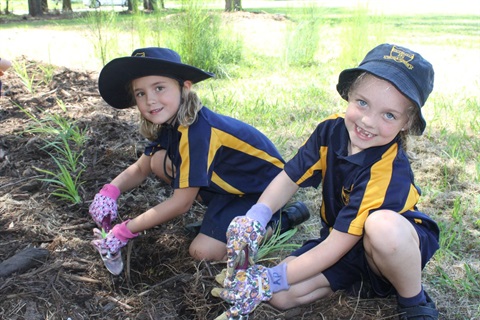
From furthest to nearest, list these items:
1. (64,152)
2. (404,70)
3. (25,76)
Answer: (25,76), (64,152), (404,70)

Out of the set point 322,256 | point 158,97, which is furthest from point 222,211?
point 322,256

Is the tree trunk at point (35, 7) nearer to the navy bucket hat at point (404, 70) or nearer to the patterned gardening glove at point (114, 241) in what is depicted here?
the patterned gardening glove at point (114, 241)

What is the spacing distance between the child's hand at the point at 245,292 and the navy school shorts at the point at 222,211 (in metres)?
0.55

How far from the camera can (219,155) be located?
2424 mm

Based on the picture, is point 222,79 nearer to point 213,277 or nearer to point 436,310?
point 213,277

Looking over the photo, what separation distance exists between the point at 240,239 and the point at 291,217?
73 centimetres

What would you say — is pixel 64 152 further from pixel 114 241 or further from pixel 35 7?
pixel 35 7

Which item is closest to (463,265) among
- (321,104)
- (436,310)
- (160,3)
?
(436,310)

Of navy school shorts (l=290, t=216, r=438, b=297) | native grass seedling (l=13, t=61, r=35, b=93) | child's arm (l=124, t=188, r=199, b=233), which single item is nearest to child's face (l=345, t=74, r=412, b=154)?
navy school shorts (l=290, t=216, r=438, b=297)

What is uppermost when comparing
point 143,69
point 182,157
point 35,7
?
point 35,7

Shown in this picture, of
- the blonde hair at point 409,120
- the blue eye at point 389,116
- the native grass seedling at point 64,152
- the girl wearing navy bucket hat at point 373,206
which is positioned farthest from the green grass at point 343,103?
the native grass seedling at point 64,152

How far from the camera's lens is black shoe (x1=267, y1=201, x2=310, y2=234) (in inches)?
101

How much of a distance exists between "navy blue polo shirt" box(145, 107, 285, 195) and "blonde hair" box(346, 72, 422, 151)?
0.67m

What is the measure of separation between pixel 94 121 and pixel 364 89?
2.32m
